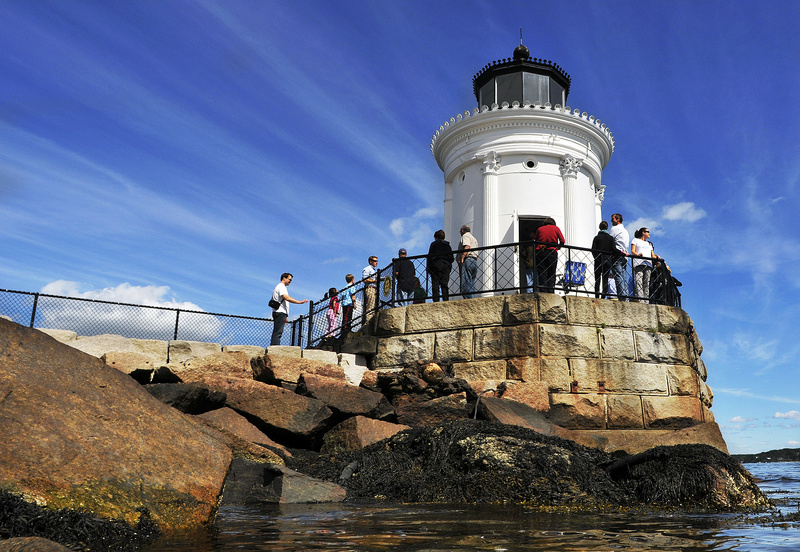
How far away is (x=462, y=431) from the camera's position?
6887 mm

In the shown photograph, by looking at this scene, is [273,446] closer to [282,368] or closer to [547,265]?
[282,368]

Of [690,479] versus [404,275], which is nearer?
[690,479]

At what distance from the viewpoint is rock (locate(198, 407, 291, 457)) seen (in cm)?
727

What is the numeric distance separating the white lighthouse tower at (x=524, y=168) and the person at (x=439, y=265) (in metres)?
3.69

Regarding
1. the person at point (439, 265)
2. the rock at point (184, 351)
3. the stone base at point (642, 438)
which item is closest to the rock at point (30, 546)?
the rock at point (184, 351)

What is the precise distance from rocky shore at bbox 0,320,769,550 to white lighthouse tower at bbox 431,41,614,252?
22.7ft

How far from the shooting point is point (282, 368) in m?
9.04

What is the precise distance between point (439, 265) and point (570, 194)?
5675 millimetres

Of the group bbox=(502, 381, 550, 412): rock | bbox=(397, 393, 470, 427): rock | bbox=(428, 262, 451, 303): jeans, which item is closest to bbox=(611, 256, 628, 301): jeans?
bbox=(502, 381, 550, 412): rock

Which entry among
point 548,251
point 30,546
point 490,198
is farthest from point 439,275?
point 30,546

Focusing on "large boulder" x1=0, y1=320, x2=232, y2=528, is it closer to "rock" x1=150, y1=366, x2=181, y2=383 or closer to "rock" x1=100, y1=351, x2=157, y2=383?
"rock" x1=150, y1=366, x2=181, y2=383

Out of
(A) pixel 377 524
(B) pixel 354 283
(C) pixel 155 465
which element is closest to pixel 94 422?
(C) pixel 155 465

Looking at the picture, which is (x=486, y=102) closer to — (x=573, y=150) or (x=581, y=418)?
(x=573, y=150)

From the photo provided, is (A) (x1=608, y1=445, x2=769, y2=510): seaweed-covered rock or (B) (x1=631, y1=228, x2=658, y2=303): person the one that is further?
(B) (x1=631, y1=228, x2=658, y2=303): person
